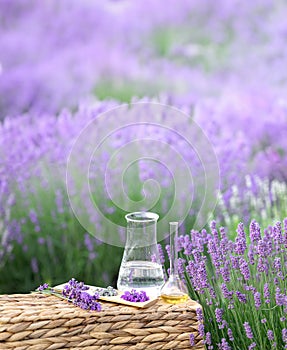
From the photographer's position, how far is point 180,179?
325 centimetres

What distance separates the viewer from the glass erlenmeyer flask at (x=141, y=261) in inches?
85.3

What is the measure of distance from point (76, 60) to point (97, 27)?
0.20m

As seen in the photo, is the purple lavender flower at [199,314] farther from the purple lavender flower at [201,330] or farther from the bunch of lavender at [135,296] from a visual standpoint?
the bunch of lavender at [135,296]

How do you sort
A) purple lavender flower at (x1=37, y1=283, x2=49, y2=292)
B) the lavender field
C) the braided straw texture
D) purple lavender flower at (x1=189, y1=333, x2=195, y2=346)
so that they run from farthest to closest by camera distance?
the lavender field → purple lavender flower at (x1=37, y1=283, x2=49, y2=292) → purple lavender flower at (x1=189, y1=333, x2=195, y2=346) → the braided straw texture

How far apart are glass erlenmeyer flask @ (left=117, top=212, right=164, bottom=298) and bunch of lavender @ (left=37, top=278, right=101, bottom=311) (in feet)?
0.47

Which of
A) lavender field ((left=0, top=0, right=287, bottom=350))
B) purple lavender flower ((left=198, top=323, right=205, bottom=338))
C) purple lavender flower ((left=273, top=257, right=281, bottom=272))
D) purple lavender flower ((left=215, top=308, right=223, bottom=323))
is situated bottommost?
purple lavender flower ((left=198, top=323, right=205, bottom=338))

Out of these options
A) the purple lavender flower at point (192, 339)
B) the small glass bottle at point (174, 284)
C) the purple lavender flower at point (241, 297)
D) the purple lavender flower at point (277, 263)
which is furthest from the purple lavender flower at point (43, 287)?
the purple lavender flower at point (277, 263)

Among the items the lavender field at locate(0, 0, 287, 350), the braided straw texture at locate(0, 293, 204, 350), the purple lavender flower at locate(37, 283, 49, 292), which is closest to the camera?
the braided straw texture at locate(0, 293, 204, 350)

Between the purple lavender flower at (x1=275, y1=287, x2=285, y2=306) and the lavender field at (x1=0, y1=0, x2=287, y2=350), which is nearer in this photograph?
the purple lavender flower at (x1=275, y1=287, x2=285, y2=306)

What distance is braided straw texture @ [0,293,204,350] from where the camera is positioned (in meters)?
1.92

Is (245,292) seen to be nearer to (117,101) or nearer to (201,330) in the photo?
(201,330)

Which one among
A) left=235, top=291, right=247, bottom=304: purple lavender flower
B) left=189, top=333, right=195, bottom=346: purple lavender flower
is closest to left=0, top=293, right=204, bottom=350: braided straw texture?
left=189, top=333, right=195, bottom=346: purple lavender flower

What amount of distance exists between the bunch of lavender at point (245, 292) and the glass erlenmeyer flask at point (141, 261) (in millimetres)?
122

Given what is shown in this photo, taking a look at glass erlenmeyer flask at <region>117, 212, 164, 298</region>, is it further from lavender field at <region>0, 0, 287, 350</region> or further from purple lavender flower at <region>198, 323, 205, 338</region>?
lavender field at <region>0, 0, 287, 350</region>
